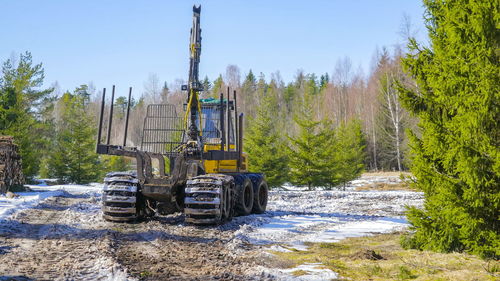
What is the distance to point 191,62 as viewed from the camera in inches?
473

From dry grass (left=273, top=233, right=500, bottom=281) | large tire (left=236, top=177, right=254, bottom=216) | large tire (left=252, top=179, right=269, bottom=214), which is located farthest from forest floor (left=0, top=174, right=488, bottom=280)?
large tire (left=252, top=179, right=269, bottom=214)

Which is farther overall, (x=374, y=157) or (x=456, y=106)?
(x=374, y=157)

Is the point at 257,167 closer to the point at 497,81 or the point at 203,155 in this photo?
the point at 203,155

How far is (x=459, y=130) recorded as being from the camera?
6641 millimetres

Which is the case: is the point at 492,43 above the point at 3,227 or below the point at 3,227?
above

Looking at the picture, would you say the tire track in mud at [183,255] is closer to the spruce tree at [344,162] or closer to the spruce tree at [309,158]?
the spruce tree at [309,158]

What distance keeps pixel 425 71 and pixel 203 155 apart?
561 cm

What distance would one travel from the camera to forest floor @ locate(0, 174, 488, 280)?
585 cm

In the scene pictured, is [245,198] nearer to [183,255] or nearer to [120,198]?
[120,198]

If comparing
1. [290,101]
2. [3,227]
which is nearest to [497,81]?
[3,227]

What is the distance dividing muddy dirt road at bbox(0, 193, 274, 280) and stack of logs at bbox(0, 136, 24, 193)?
27.2 ft

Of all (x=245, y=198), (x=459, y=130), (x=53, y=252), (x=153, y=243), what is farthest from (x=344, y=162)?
(x=53, y=252)

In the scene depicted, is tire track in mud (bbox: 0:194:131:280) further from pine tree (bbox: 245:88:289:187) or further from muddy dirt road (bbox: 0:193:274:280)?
pine tree (bbox: 245:88:289:187)

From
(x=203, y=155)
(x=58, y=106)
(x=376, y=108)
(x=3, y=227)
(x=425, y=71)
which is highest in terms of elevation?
(x=58, y=106)
